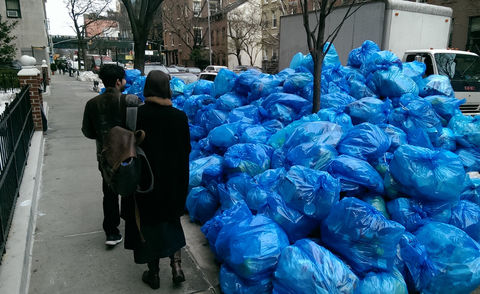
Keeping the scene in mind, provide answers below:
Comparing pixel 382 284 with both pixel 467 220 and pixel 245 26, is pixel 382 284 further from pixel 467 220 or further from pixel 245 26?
pixel 245 26

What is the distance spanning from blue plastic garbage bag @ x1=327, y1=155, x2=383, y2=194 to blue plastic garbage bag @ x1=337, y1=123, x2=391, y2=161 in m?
0.23

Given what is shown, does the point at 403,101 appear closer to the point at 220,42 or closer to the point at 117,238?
the point at 117,238

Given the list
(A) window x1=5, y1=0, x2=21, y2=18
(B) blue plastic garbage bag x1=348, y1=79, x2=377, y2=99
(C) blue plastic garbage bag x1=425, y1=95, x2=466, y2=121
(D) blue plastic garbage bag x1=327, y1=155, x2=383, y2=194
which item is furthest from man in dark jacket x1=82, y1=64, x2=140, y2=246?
(A) window x1=5, y1=0, x2=21, y2=18

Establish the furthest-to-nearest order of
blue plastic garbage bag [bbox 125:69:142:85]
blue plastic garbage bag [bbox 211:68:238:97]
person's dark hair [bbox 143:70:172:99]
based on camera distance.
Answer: blue plastic garbage bag [bbox 125:69:142:85] < blue plastic garbage bag [bbox 211:68:238:97] < person's dark hair [bbox 143:70:172:99]

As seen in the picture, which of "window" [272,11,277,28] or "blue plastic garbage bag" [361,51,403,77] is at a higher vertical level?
"window" [272,11,277,28]

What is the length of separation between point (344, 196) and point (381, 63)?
9.65ft

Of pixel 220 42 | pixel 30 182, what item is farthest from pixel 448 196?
pixel 220 42

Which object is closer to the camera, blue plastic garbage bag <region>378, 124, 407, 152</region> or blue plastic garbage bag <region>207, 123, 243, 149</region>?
blue plastic garbage bag <region>378, 124, 407, 152</region>

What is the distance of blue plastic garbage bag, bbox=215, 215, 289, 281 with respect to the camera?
2.54 metres

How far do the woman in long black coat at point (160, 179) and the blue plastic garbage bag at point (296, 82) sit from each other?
3039mm

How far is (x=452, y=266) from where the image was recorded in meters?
2.66

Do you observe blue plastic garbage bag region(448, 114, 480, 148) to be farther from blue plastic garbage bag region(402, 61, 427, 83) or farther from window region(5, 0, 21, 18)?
window region(5, 0, 21, 18)

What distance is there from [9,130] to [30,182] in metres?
0.69

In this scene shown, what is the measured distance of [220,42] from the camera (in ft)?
140
